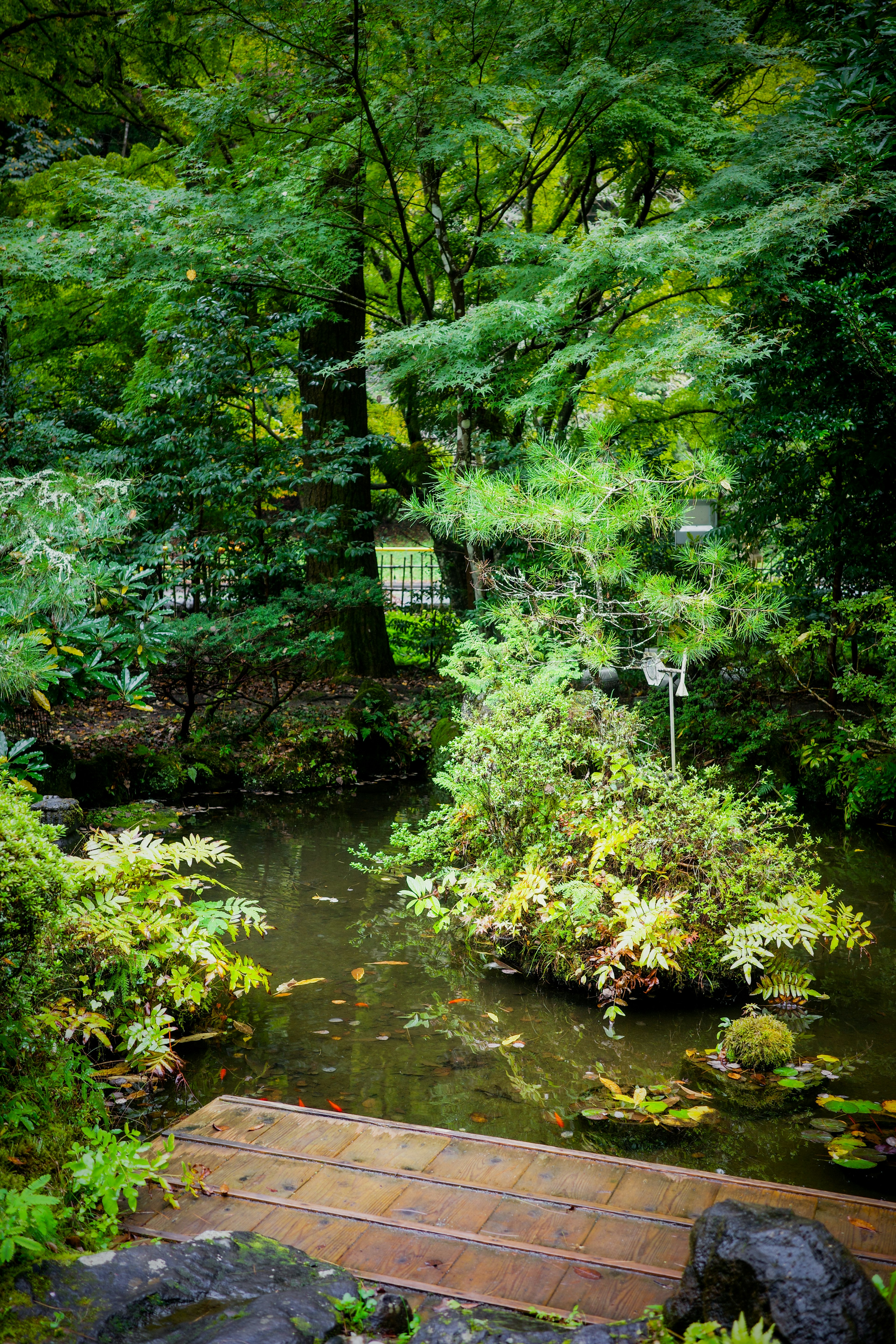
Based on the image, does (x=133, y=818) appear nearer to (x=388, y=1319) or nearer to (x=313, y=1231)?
(x=313, y=1231)

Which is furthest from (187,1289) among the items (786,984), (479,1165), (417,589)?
(417,589)

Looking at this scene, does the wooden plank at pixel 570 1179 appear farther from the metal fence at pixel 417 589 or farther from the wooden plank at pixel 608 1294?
the metal fence at pixel 417 589

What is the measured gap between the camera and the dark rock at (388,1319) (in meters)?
2.18

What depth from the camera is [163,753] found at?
8734 mm

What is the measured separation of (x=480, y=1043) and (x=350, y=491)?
834 centimetres

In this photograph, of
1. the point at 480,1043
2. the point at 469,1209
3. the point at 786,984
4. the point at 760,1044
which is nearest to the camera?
the point at 469,1209

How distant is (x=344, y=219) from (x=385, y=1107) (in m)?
7.99

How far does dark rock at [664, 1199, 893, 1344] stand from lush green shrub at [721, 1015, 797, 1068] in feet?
7.18

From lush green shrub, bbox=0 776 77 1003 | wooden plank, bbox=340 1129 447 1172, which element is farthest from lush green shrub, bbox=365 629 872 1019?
lush green shrub, bbox=0 776 77 1003

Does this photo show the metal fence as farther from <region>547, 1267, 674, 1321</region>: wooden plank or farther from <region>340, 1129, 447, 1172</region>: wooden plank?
<region>547, 1267, 674, 1321</region>: wooden plank

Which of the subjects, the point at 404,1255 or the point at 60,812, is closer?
the point at 404,1255

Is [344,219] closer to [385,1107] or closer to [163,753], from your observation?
[163,753]

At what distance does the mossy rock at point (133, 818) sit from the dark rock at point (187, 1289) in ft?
13.7

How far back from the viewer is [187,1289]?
2203 millimetres
